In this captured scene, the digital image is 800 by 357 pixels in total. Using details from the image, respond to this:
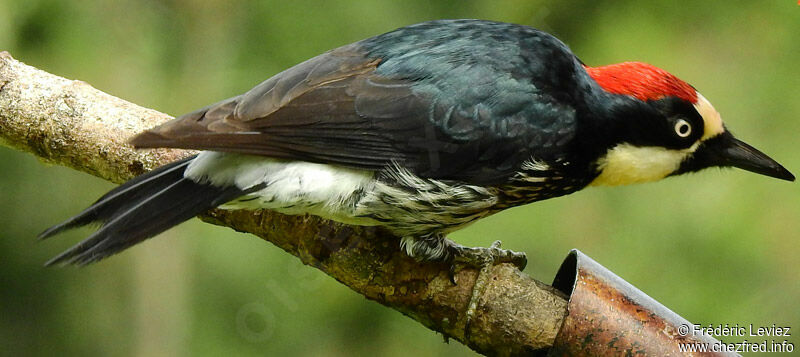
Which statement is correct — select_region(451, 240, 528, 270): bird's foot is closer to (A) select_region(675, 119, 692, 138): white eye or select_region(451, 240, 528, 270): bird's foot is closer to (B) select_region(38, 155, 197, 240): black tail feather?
(A) select_region(675, 119, 692, 138): white eye

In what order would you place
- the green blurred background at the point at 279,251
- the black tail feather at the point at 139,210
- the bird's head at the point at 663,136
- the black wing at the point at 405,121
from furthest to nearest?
the green blurred background at the point at 279,251 → the bird's head at the point at 663,136 → the black wing at the point at 405,121 → the black tail feather at the point at 139,210

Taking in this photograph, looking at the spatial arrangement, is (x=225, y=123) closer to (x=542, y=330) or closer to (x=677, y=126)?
(x=542, y=330)

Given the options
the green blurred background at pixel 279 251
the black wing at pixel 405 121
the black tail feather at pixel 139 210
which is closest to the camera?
the black tail feather at pixel 139 210

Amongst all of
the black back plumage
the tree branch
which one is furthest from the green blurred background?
the black back plumage

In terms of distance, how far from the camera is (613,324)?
65.5 inches

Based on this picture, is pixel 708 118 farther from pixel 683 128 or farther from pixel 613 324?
pixel 613 324

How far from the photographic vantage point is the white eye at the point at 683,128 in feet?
6.06

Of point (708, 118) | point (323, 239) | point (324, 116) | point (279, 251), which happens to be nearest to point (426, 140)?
point (324, 116)

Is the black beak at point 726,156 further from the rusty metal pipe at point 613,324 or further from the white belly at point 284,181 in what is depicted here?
the white belly at point 284,181

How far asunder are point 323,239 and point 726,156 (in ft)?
3.15

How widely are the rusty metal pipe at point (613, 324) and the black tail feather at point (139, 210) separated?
2.41 feet

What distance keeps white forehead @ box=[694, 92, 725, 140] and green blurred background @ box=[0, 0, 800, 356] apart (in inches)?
31.5

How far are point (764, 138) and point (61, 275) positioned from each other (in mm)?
2378

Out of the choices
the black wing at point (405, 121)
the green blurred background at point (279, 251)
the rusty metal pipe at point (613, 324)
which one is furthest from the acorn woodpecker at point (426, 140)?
the green blurred background at point (279, 251)
